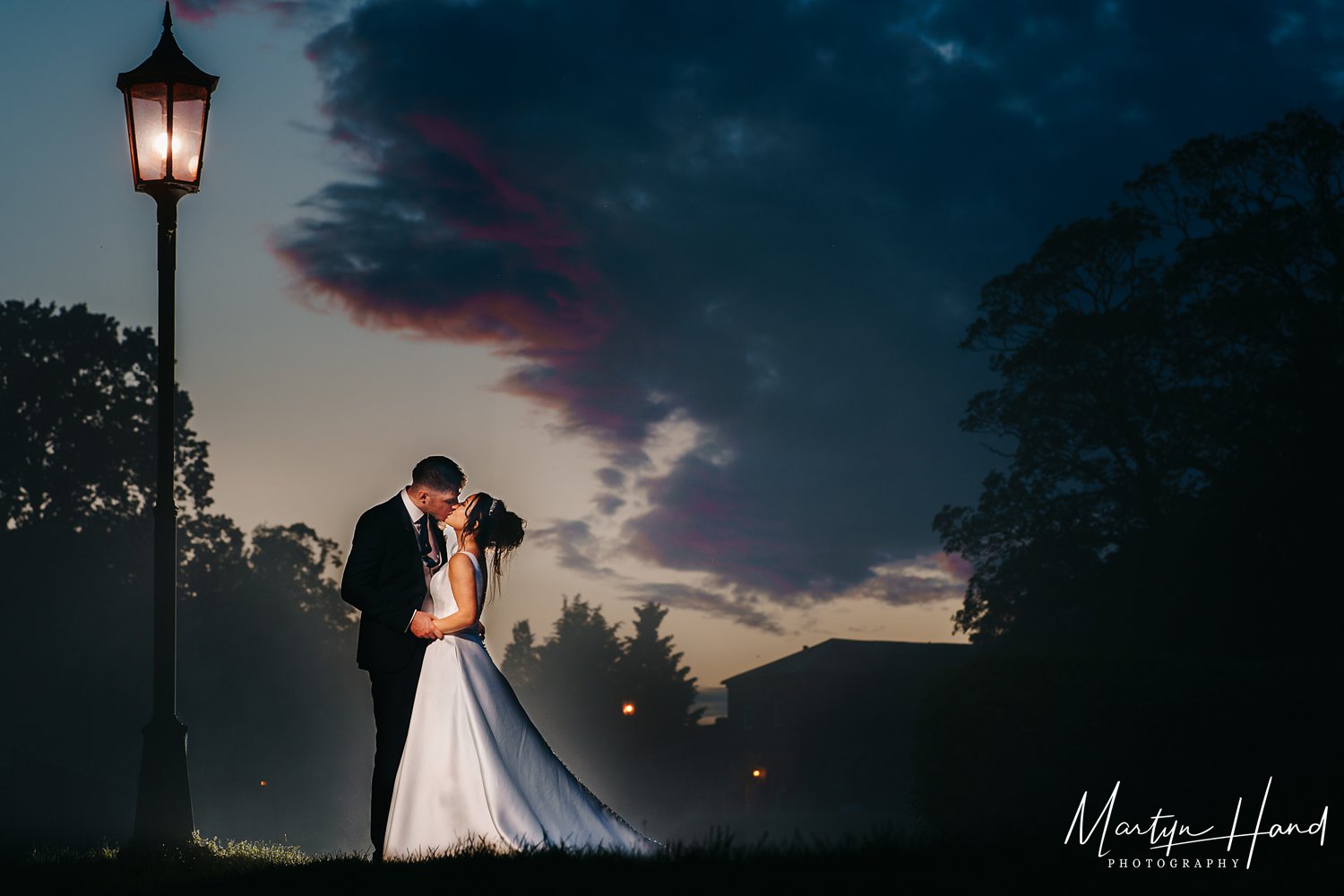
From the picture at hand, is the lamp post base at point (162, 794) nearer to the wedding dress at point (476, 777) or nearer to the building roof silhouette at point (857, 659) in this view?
the wedding dress at point (476, 777)

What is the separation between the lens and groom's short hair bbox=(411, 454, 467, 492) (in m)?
→ 8.73

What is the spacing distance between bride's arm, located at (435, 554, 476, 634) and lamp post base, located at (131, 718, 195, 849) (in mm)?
2803

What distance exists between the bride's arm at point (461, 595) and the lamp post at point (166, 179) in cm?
299

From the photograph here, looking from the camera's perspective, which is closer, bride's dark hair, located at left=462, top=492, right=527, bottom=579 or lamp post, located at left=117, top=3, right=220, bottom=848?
bride's dark hair, located at left=462, top=492, right=527, bottom=579

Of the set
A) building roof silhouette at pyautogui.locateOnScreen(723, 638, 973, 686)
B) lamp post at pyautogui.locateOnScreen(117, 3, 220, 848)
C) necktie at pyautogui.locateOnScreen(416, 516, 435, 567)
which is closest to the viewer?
necktie at pyautogui.locateOnScreen(416, 516, 435, 567)

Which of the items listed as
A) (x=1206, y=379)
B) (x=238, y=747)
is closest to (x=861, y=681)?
(x=238, y=747)

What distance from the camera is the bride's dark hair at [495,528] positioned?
8883 millimetres

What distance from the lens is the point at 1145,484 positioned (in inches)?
1391

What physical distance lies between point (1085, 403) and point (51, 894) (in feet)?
108

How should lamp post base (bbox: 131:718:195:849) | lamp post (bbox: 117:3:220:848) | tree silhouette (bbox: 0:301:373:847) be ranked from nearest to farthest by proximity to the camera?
lamp post base (bbox: 131:718:195:849), lamp post (bbox: 117:3:220:848), tree silhouette (bbox: 0:301:373:847)

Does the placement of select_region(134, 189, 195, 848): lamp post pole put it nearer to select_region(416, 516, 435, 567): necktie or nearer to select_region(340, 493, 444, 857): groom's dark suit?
select_region(340, 493, 444, 857): groom's dark suit

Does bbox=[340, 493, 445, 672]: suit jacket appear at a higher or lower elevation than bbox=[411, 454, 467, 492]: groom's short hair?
lower

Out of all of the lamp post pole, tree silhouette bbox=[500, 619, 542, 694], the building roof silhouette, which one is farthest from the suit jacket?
tree silhouette bbox=[500, 619, 542, 694]

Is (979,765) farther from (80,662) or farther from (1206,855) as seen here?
(80,662)
